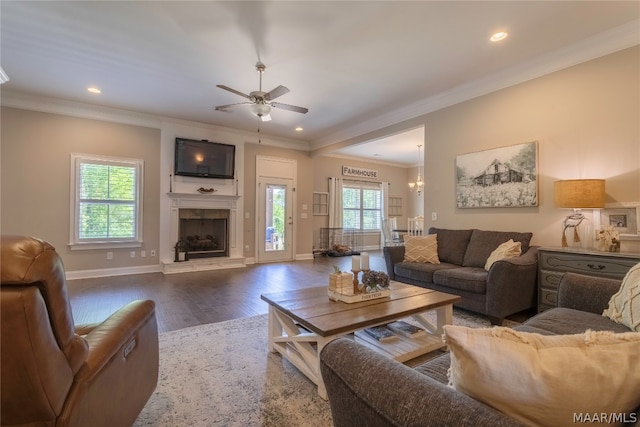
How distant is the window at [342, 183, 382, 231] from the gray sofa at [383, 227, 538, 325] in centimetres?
490

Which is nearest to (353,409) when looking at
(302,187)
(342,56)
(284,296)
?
(284,296)

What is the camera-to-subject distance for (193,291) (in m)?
4.23

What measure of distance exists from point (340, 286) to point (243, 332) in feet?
3.82

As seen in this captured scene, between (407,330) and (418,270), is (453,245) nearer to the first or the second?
(418,270)

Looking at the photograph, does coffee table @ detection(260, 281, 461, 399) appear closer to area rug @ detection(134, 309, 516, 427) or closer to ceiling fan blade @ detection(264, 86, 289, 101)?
area rug @ detection(134, 309, 516, 427)

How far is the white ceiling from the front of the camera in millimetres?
2650

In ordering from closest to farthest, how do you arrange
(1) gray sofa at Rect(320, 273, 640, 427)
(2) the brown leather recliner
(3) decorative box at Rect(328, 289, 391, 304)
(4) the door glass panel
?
(1) gray sofa at Rect(320, 273, 640, 427) → (2) the brown leather recliner → (3) decorative box at Rect(328, 289, 391, 304) → (4) the door glass panel

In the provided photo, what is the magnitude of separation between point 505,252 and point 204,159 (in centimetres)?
533

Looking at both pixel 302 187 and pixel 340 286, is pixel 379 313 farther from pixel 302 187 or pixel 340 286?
pixel 302 187

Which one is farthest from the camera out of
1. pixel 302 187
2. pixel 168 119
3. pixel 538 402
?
pixel 302 187

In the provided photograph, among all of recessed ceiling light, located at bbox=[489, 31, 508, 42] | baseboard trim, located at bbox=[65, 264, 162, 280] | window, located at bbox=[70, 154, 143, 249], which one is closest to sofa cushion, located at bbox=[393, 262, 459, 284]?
recessed ceiling light, located at bbox=[489, 31, 508, 42]

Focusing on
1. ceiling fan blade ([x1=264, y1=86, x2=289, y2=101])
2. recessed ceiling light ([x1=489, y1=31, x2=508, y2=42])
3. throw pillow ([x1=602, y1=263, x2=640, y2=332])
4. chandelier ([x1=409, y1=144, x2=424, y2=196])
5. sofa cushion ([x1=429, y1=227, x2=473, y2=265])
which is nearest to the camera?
throw pillow ([x1=602, y1=263, x2=640, y2=332])

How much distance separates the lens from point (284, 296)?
2.38 metres

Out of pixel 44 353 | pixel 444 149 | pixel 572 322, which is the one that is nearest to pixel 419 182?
pixel 444 149
